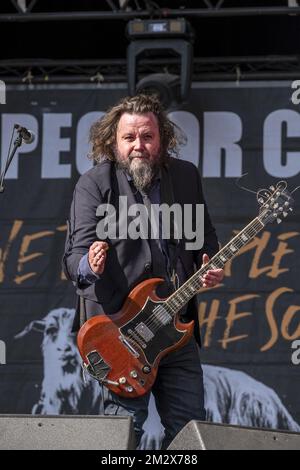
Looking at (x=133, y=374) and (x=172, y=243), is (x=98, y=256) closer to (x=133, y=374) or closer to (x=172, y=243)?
(x=172, y=243)

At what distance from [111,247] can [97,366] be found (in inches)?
18.7

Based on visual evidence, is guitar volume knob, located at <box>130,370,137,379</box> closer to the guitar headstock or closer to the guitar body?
the guitar body

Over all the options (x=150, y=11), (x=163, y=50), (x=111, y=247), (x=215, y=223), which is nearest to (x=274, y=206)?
(x=111, y=247)

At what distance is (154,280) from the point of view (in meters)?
3.94

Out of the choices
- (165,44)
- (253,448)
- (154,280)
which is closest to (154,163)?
(154,280)

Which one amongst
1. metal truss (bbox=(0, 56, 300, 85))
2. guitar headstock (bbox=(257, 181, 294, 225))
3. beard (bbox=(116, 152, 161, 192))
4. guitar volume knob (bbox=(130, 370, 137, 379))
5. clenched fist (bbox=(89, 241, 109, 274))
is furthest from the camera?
metal truss (bbox=(0, 56, 300, 85))

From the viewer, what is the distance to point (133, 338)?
3977 millimetres

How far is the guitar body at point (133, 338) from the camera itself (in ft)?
12.9

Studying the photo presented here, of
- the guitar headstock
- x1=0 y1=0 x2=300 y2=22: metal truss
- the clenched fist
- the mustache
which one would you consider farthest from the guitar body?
x1=0 y1=0 x2=300 y2=22: metal truss

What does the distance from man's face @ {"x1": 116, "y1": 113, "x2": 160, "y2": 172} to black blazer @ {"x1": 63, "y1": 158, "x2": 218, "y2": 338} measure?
77mm

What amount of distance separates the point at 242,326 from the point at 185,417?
194cm

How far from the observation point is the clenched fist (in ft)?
12.2

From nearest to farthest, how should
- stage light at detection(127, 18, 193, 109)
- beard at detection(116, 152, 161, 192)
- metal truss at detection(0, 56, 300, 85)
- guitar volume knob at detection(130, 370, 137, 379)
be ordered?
1. guitar volume knob at detection(130, 370, 137, 379)
2. beard at detection(116, 152, 161, 192)
3. stage light at detection(127, 18, 193, 109)
4. metal truss at detection(0, 56, 300, 85)
